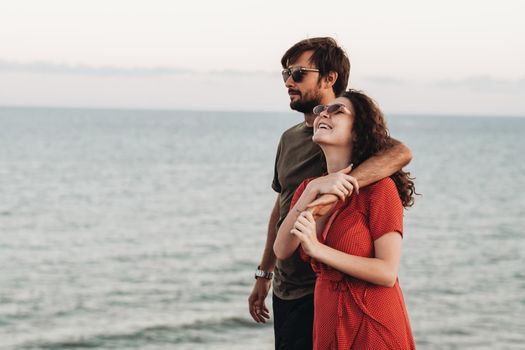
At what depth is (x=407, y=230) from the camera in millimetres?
26734

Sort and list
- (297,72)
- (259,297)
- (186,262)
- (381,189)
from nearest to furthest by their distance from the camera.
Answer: (381,189) → (297,72) → (259,297) → (186,262)

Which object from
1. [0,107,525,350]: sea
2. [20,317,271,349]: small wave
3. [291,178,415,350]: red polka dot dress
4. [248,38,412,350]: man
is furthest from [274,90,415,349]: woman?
[20,317,271,349]: small wave

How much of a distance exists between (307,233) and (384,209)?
30 cm

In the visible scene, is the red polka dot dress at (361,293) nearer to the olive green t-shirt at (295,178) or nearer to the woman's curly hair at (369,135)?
the woman's curly hair at (369,135)

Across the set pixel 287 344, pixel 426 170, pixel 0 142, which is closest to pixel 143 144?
pixel 0 142

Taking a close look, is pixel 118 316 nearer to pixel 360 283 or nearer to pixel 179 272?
pixel 179 272

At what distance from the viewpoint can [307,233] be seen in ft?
9.84

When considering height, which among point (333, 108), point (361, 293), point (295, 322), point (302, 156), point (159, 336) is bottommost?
point (159, 336)

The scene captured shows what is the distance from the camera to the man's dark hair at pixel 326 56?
417cm

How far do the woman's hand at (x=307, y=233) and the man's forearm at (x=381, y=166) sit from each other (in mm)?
236

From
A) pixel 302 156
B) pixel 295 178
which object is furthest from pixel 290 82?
pixel 295 178

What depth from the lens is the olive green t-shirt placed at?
4145 millimetres

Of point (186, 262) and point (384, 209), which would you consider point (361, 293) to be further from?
point (186, 262)

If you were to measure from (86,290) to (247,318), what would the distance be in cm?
450
